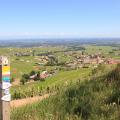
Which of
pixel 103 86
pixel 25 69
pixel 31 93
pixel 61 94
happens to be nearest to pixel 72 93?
pixel 61 94

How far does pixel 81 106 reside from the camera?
635 cm

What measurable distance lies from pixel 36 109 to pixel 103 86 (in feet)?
6.67

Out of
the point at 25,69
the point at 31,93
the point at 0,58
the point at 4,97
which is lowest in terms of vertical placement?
the point at 25,69

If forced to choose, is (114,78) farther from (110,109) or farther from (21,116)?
(21,116)

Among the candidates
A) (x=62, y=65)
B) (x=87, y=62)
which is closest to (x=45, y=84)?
(x=87, y=62)

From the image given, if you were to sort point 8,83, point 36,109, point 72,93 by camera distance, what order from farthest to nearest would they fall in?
point 72,93, point 36,109, point 8,83

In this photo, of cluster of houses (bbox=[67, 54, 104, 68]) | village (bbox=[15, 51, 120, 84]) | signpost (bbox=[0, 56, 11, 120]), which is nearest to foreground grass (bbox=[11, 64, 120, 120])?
signpost (bbox=[0, 56, 11, 120])

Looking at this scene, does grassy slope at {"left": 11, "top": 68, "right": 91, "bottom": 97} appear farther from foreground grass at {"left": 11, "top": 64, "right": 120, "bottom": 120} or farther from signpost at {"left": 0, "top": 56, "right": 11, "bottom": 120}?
signpost at {"left": 0, "top": 56, "right": 11, "bottom": 120}

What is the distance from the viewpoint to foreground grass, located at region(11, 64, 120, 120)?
5695 millimetres

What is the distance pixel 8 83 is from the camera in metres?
4.18

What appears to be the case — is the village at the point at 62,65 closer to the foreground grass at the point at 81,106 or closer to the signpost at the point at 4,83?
the foreground grass at the point at 81,106

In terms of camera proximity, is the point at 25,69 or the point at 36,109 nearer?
the point at 36,109

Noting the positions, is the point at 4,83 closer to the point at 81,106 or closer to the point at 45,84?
the point at 81,106

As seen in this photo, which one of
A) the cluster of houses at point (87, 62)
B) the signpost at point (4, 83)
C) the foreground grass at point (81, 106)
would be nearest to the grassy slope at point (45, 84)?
the foreground grass at point (81, 106)
